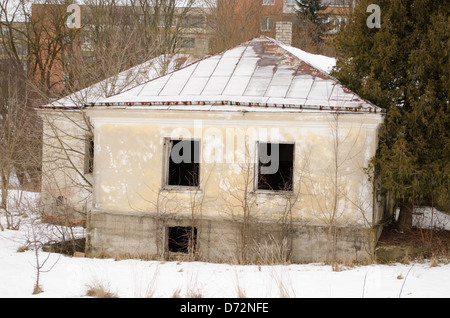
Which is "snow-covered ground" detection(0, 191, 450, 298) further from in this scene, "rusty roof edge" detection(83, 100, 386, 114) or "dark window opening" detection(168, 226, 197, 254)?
"rusty roof edge" detection(83, 100, 386, 114)

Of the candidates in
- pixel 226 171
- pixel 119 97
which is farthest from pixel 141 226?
pixel 119 97

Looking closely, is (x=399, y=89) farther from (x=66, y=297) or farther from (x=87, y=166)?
(x=87, y=166)

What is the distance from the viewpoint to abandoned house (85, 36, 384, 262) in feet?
37.3

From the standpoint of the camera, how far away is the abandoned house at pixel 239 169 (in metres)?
11.4

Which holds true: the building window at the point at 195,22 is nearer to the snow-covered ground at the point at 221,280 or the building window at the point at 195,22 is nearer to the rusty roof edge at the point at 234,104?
the rusty roof edge at the point at 234,104

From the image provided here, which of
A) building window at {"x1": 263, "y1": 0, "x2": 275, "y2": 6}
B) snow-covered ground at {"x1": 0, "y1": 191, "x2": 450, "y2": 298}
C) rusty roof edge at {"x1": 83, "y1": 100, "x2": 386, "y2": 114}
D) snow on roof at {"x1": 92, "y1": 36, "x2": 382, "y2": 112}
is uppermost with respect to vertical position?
building window at {"x1": 263, "y1": 0, "x2": 275, "y2": 6}

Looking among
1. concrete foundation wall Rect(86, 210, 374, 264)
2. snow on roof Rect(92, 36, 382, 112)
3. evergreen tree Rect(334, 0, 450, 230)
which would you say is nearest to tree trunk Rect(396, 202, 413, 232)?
evergreen tree Rect(334, 0, 450, 230)

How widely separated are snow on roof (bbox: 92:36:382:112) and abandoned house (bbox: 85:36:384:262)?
0.13ft

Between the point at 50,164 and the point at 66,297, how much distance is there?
11.3m

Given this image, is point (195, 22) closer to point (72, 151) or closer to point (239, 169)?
point (72, 151)

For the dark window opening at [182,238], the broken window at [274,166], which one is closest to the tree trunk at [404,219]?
the broken window at [274,166]

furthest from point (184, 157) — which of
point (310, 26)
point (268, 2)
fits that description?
point (268, 2)

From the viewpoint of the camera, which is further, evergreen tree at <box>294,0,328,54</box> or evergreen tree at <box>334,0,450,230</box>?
evergreen tree at <box>294,0,328,54</box>

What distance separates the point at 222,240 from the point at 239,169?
5.76ft
